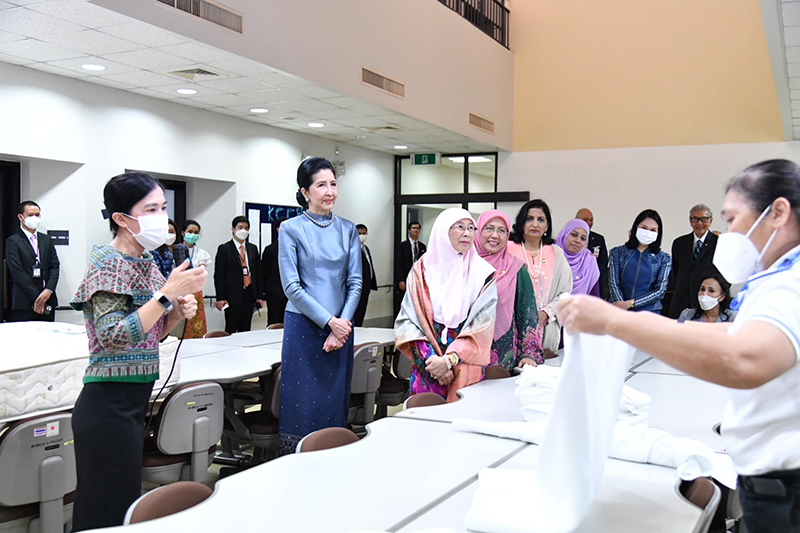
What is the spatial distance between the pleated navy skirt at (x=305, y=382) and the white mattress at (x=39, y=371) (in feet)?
3.09

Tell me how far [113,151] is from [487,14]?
619 cm

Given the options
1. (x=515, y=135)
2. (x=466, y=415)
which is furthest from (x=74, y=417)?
(x=515, y=135)

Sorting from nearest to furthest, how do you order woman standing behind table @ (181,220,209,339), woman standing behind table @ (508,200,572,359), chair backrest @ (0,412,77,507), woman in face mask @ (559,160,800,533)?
woman in face mask @ (559,160,800,533) < chair backrest @ (0,412,77,507) < woman standing behind table @ (508,200,572,359) < woman standing behind table @ (181,220,209,339)

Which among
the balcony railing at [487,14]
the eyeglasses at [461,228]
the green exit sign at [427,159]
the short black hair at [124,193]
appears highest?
the balcony railing at [487,14]

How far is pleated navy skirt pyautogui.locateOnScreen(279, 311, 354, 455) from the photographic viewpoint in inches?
132

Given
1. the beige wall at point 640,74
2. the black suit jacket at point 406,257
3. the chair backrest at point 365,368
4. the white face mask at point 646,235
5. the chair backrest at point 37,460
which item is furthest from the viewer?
the black suit jacket at point 406,257

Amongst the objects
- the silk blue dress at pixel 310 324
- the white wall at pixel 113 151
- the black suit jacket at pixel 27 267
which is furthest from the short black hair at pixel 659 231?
the black suit jacket at pixel 27 267

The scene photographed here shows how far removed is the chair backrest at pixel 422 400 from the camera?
114 inches

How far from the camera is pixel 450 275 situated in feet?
11.1

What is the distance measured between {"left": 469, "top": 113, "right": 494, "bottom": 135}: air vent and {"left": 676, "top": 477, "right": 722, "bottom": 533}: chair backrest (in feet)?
27.0

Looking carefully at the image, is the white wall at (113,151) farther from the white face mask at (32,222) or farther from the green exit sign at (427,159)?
the green exit sign at (427,159)

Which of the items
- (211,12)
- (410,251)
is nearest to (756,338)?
(211,12)

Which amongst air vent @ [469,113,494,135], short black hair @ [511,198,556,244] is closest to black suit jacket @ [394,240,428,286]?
air vent @ [469,113,494,135]

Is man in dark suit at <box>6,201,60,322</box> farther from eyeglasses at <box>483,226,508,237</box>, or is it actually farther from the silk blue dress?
eyeglasses at <box>483,226,508,237</box>
